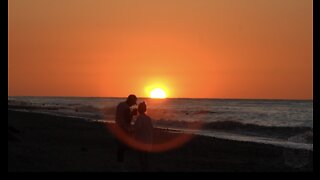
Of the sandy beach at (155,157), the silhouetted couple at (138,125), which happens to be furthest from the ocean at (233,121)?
the silhouetted couple at (138,125)

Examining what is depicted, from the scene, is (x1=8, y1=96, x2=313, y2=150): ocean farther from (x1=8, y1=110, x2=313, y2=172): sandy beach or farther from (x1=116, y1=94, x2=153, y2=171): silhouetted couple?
(x1=116, y1=94, x2=153, y2=171): silhouetted couple

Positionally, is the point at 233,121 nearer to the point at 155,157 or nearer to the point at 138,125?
the point at 155,157

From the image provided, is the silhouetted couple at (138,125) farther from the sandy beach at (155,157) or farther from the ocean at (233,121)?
the ocean at (233,121)

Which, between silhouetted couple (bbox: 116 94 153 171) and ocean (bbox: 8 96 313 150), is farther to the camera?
ocean (bbox: 8 96 313 150)

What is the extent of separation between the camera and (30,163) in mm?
13211

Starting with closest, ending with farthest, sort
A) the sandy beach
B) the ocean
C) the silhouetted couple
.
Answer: the silhouetted couple
the sandy beach
the ocean

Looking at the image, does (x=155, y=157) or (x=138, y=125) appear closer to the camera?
(x=138, y=125)

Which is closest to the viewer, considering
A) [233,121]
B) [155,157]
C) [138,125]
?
[138,125]

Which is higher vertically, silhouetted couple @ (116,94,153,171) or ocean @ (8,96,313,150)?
silhouetted couple @ (116,94,153,171)

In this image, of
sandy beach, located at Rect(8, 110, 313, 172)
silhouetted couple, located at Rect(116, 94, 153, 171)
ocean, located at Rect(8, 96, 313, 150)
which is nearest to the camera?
silhouetted couple, located at Rect(116, 94, 153, 171)

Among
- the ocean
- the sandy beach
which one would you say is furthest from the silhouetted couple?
the ocean

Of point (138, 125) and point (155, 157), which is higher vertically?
point (138, 125)

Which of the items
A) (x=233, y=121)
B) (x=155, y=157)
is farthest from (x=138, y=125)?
(x=233, y=121)
